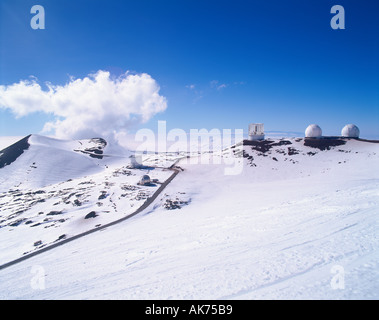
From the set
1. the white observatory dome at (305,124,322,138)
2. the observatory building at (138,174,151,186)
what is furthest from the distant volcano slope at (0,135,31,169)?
the white observatory dome at (305,124,322,138)

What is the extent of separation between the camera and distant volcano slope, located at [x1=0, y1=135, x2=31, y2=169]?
65875 millimetres

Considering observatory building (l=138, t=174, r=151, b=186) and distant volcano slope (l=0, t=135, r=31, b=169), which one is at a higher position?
distant volcano slope (l=0, t=135, r=31, b=169)

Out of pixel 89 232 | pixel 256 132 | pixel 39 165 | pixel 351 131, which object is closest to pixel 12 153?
pixel 39 165

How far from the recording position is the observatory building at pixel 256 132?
60.0 meters

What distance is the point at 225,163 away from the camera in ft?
165

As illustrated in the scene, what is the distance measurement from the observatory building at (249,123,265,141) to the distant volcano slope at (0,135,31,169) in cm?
7657

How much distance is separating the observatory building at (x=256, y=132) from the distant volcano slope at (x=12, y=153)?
76.6 m

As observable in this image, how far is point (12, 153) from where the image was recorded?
233 feet

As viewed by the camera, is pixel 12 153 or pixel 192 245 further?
pixel 12 153

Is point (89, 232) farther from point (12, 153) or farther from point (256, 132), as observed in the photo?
point (12, 153)

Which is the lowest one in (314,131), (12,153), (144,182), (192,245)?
(192,245)

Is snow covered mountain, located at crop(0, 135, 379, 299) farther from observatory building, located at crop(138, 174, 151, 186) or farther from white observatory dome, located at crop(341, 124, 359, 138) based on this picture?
white observatory dome, located at crop(341, 124, 359, 138)

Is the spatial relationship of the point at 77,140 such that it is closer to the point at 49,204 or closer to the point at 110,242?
the point at 49,204

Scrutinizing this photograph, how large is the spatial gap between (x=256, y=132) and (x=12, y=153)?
82.6 meters
